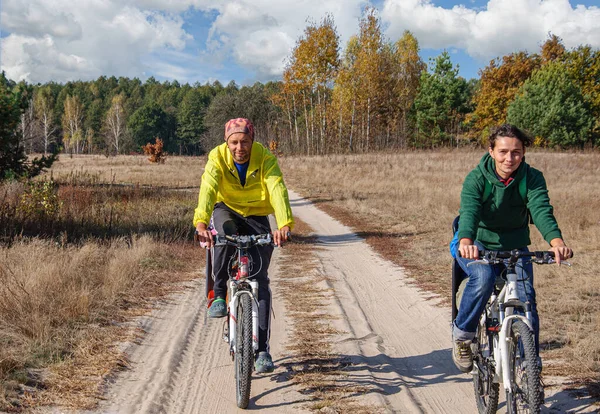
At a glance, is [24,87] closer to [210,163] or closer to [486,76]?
[210,163]

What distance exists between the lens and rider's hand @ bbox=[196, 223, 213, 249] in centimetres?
390

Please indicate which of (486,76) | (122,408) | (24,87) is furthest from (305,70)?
(122,408)

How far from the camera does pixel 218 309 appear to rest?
4.38 metres

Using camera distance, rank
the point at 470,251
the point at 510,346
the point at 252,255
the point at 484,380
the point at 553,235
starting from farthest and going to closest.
Result: the point at 252,255
the point at 484,380
the point at 553,235
the point at 470,251
the point at 510,346

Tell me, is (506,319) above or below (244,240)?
below

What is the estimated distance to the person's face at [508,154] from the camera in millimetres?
3570

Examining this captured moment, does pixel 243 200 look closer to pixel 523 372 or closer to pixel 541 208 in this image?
pixel 541 208

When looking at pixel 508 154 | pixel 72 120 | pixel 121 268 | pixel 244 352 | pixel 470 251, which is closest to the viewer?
pixel 470 251

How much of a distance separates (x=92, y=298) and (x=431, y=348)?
3.91 m

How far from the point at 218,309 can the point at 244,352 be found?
0.61 meters

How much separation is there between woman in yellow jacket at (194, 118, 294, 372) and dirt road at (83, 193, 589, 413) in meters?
0.57

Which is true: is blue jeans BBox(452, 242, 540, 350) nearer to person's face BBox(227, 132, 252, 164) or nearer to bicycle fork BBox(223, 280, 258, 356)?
bicycle fork BBox(223, 280, 258, 356)

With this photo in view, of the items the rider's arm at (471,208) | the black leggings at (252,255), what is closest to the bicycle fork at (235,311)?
the black leggings at (252,255)

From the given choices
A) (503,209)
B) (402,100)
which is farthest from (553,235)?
(402,100)
